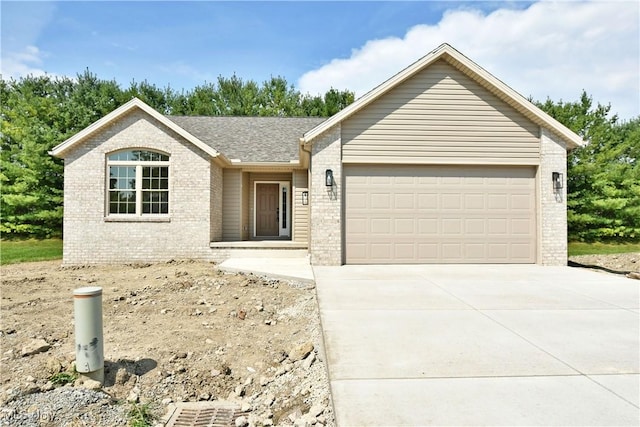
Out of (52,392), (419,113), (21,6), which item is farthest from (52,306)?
(419,113)

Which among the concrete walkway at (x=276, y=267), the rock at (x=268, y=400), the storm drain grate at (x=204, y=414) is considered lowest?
the storm drain grate at (x=204, y=414)

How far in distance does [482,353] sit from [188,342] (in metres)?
3.53

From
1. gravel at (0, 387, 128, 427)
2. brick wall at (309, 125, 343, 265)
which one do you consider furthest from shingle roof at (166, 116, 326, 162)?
gravel at (0, 387, 128, 427)

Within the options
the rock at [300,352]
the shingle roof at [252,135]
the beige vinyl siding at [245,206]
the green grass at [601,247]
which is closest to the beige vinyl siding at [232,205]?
the beige vinyl siding at [245,206]

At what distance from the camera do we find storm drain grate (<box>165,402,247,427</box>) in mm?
3045

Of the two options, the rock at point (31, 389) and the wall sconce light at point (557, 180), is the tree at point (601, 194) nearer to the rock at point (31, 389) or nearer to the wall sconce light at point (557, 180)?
the wall sconce light at point (557, 180)

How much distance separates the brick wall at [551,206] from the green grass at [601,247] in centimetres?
741

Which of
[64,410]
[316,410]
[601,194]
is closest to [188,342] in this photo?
[64,410]

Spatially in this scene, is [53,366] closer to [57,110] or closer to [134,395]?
[134,395]

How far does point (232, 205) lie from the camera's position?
42.7 feet

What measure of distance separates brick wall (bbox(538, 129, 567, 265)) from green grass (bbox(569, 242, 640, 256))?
7.41m

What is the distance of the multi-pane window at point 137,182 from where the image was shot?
36.2 ft

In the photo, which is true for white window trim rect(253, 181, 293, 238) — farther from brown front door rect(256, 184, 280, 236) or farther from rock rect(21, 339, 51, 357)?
rock rect(21, 339, 51, 357)

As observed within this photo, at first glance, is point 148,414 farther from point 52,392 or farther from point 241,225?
point 241,225
